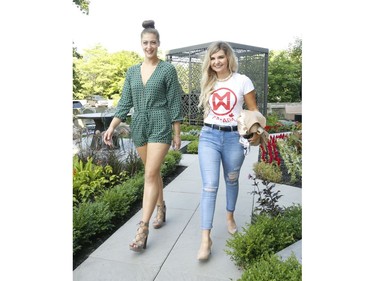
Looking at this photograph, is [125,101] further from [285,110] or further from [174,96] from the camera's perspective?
[285,110]

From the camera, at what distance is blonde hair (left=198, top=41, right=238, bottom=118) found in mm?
2713

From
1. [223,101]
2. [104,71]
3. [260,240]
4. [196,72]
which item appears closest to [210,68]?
[223,101]

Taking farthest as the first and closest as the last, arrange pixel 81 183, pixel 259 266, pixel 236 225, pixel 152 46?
1. pixel 81 183
2. pixel 236 225
3. pixel 152 46
4. pixel 259 266

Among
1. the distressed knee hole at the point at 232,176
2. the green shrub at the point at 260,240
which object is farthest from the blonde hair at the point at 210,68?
the green shrub at the point at 260,240

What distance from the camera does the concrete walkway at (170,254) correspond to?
2.46 metres

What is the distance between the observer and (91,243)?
3018 mm

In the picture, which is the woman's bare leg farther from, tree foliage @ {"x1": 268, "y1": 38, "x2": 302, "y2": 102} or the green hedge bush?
tree foliage @ {"x1": 268, "y1": 38, "x2": 302, "y2": 102}

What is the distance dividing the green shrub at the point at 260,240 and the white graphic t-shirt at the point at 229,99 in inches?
34.2

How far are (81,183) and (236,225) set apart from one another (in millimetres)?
1992

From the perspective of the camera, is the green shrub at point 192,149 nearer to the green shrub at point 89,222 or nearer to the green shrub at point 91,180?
the green shrub at point 91,180

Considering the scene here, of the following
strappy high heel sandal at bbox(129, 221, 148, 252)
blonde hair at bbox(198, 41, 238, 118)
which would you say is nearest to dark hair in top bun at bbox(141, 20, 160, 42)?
blonde hair at bbox(198, 41, 238, 118)

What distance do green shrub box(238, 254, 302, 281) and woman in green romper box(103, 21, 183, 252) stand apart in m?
1.05
